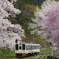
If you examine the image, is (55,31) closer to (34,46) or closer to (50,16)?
(50,16)

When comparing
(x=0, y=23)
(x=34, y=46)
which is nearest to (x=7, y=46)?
(x=0, y=23)

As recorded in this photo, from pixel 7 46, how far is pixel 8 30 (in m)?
1.75

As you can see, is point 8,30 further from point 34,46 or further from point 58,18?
point 34,46

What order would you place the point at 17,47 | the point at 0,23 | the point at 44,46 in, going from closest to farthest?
the point at 0,23 < the point at 17,47 < the point at 44,46

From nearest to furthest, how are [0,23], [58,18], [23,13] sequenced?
[0,23] → [58,18] → [23,13]

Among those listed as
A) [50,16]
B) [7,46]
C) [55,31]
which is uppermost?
[50,16]

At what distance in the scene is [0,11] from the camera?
17.8m

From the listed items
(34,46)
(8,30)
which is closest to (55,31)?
(8,30)

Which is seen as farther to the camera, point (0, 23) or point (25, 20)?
point (25, 20)

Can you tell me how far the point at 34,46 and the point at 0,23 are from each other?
83.2 feet

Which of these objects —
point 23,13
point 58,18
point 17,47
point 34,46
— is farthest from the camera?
point 23,13

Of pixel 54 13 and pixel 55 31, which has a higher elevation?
pixel 54 13

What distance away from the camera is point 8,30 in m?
20.6

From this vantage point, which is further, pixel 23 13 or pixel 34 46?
pixel 23 13
